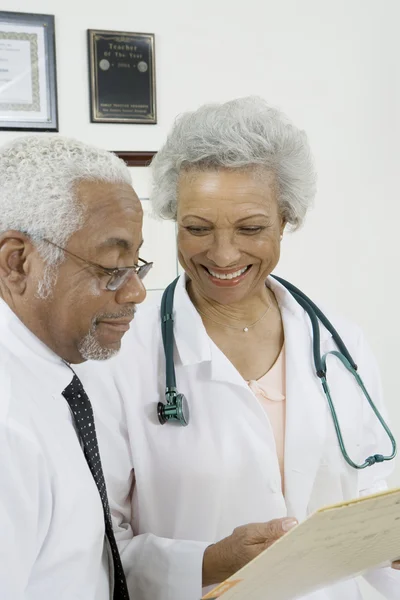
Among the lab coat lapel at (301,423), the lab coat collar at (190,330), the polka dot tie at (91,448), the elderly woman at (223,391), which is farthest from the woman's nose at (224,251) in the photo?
the polka dot tie at (91,448)

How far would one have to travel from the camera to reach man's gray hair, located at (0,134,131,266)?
85 cm

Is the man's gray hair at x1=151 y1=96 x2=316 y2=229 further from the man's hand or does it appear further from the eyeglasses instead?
the man's hand

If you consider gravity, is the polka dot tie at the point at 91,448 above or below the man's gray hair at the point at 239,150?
below

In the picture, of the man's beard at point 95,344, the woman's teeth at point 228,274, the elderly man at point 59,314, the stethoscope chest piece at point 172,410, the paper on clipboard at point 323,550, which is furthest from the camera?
the woman's teeth at point 228,274

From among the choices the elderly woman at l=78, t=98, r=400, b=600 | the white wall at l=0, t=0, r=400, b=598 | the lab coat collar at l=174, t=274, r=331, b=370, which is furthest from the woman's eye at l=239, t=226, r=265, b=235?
the white wall at l=0, t=0, r=400, b=598

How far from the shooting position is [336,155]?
2248mm

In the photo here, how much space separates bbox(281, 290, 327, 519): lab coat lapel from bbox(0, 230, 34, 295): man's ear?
0.62m

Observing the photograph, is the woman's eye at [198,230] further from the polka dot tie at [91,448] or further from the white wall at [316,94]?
the white wall at [316,94]

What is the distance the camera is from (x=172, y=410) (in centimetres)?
118

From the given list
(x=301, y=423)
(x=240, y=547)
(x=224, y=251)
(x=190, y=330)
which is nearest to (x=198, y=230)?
(x=224, y=251)

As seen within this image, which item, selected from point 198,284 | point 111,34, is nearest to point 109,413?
point 198,284

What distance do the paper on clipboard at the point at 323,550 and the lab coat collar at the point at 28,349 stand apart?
1.17 ft

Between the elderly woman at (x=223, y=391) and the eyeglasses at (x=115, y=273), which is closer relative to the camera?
the eyeglasses at (x=115, y=273)

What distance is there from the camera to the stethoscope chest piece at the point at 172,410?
1.18 meters
